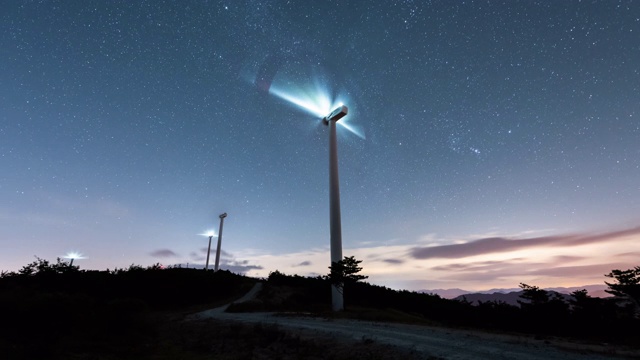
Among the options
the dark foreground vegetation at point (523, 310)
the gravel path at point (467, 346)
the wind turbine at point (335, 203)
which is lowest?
the gravel path at point (467, 346)

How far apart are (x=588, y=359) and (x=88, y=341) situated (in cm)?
1926

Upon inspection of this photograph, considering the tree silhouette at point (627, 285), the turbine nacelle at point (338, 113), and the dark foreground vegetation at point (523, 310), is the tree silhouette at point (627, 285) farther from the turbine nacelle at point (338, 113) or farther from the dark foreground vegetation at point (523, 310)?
the turbine nacelle at point (338, 113)

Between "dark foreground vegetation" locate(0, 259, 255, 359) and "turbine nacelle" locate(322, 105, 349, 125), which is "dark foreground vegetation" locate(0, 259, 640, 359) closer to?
"dark foreground vegetation" locate(0, 259, 255, 359)

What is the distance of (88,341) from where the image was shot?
14.8 metres

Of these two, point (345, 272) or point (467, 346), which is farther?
point (345, 272)

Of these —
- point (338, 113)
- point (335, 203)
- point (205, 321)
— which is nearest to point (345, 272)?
point (335, 203)

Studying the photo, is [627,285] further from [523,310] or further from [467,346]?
[467,346]

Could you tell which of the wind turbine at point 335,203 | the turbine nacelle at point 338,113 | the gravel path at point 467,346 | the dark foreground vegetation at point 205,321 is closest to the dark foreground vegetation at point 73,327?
the dark foreground vegetation at point 205,321

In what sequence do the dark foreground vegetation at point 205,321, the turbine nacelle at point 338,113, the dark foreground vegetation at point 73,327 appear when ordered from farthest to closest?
the turbine nacelle at point 338,113
the dark foreground vegetation at point 205,321
the dark foreground vegetation at point 73,327

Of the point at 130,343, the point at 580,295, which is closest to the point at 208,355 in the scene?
the point at 130,343

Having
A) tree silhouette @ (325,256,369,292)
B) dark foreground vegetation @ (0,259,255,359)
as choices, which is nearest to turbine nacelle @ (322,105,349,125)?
tree silhouette @ (325,256,369,292)

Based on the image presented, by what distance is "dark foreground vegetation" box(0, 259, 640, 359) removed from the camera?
1349cm

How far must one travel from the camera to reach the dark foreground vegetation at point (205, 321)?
1349cm

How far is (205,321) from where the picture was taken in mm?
22734
